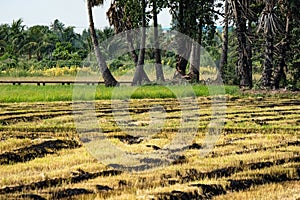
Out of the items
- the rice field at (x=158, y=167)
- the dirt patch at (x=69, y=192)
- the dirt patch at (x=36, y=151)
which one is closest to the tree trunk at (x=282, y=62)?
the rice field at (x=158, y=167)

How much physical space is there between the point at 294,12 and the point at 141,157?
15042 millimetres

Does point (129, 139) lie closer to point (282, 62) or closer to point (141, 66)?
point (282, 62)

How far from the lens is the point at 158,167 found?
6.82 meters

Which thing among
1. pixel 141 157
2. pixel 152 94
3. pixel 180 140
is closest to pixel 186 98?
pixel 152 94

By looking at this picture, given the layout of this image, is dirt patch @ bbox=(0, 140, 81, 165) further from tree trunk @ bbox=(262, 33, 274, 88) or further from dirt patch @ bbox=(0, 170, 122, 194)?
tree trunk @ bbox=(262, 33, 274, 88)

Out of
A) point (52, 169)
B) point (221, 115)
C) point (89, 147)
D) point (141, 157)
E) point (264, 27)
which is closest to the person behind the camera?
point (52, 169)

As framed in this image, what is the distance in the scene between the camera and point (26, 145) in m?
8.41

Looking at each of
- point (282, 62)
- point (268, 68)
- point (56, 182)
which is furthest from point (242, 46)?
point (56, 182)

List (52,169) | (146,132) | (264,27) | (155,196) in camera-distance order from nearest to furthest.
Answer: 1. (155,196)
2. (52,169)
3. (146,132)
4. (264,27)

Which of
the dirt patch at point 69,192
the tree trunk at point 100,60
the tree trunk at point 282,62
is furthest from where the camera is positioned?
the tree trunk at point 100,60

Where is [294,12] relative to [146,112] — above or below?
above

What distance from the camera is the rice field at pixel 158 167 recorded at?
5645 millimetres

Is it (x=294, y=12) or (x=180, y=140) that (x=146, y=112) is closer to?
(x=180, y=140)

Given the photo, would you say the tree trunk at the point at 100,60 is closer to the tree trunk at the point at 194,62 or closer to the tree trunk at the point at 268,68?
the tree trunk at the point at 194,62
